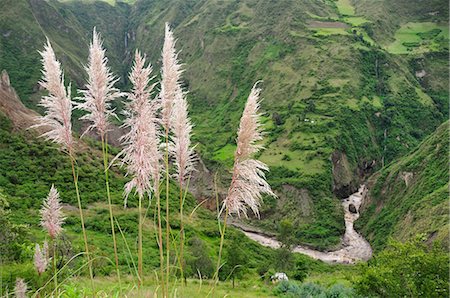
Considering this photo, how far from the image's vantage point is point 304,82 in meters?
94.0

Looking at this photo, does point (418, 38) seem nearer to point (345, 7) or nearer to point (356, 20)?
point (356, 20)

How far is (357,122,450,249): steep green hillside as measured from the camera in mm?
46281

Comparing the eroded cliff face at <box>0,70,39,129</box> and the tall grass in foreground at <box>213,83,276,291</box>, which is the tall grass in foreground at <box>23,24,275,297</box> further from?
the eroded cliff face at <box>0,70,39,129</box>

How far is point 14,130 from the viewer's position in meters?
39.3

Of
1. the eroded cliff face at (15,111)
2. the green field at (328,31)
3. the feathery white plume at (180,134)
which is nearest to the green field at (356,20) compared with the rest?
the green field at (328,31)

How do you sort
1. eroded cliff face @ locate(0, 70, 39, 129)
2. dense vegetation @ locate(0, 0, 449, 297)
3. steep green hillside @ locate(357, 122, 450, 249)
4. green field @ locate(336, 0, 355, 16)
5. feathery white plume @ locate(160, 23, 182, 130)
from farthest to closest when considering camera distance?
green field @ locate(336, 0, 355, 16)
steep green hillside @ locate(357, 122, 450, 249)
eroded cliff face @ locate(0, 70, 39, 129)
dense vegetation @ locate(0, 0, 449, 297)
feathery white plume @ locate(160, 23, 182, 130)

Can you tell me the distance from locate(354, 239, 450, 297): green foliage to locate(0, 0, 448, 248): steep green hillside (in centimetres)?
4123

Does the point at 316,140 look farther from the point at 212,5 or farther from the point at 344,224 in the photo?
the point at 212,5

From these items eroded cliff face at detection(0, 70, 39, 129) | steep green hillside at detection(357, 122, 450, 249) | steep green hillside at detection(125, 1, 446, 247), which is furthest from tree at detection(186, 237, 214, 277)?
steep green hillside at detection(125, 1, 446, 247)

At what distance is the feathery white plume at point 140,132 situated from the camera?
3.21 meters

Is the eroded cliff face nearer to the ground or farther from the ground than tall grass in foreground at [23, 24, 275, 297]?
farther from the ground

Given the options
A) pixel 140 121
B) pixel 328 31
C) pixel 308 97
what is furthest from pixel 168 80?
pixel 328 31

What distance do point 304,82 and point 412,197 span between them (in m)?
44.4

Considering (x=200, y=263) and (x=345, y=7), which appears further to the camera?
(x=345, y=7)
